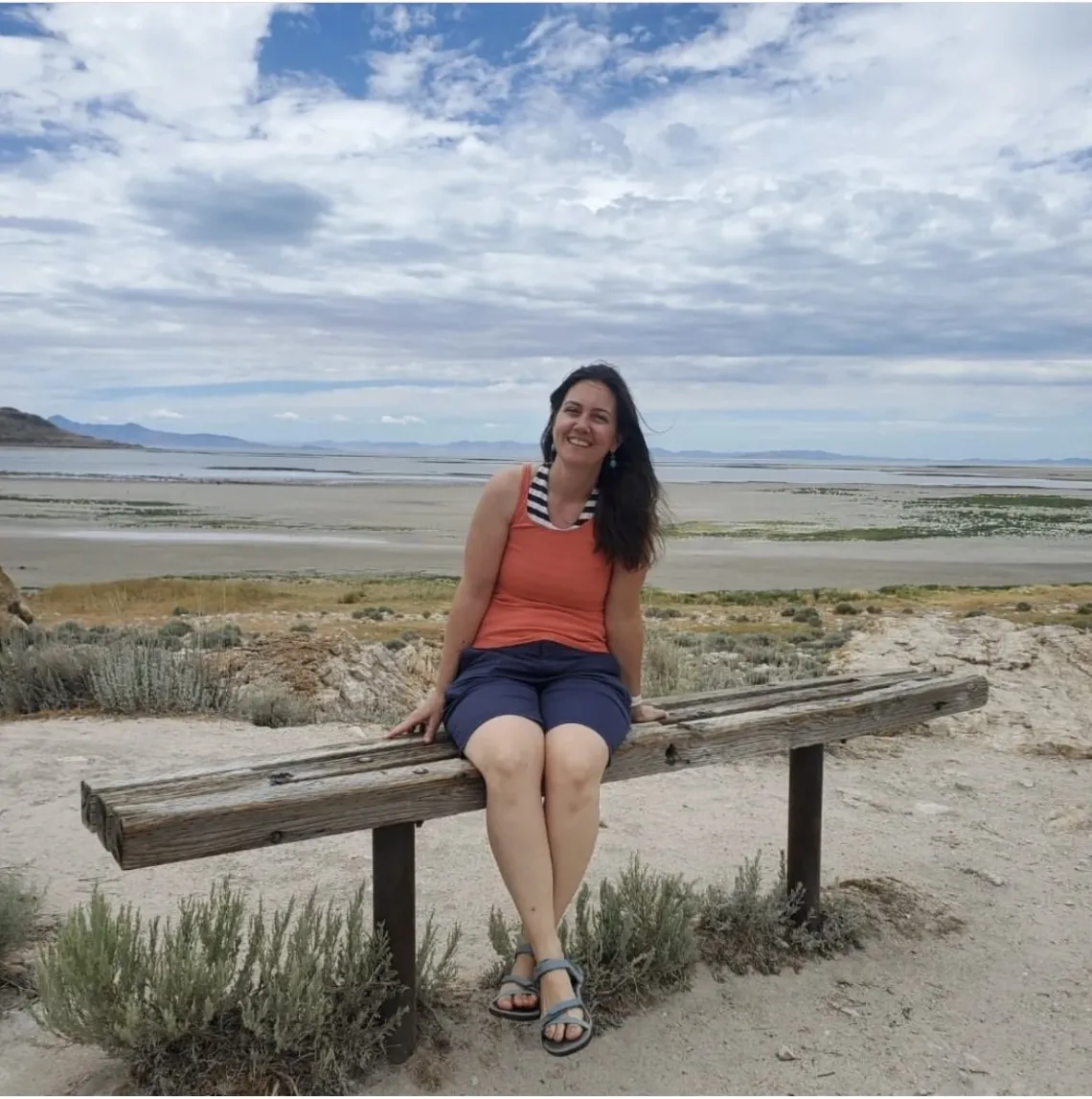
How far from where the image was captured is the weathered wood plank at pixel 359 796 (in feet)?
8.99

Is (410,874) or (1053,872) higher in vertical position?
(410,874)

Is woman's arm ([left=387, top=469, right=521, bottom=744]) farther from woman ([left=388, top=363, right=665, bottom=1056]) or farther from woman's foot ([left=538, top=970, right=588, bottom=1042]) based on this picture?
woman's foot ([left=538, top=970, right=588, bottom=1042])

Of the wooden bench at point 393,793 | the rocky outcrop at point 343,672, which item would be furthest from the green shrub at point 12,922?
the rocky outcrop at point 343,672

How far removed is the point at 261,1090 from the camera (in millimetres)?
2967

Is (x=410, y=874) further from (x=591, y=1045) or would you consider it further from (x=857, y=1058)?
(x=857, y=1058)

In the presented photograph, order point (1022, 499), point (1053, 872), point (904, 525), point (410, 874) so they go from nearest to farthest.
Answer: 1. point (410, 874)
2. point (1053, 872)
3. point (904, 525)
4. point (1022, 499)

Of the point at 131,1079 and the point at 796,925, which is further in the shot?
the point at 796,925

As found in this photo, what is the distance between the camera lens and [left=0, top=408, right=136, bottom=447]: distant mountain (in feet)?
558

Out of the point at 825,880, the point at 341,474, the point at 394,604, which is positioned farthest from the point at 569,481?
the point at 341,474

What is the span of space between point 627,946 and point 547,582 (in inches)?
49.9

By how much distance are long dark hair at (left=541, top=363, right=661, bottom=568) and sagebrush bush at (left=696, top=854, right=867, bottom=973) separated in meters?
1.31

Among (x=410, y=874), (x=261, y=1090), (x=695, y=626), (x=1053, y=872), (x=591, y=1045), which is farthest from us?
(x=695, y=626)

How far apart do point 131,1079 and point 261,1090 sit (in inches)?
15.3

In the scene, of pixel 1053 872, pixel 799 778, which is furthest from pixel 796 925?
pixel 1053 872
